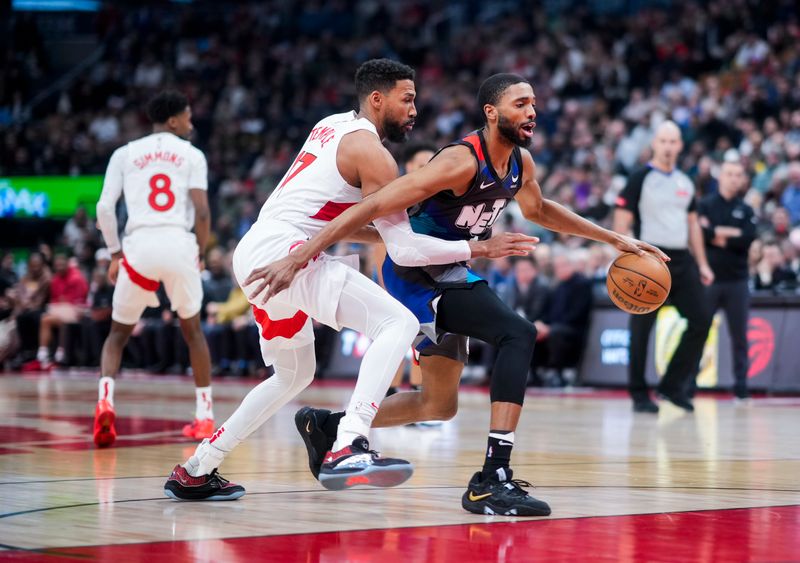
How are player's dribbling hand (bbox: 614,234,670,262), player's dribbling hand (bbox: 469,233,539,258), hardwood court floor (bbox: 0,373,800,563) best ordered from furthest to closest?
player's dribbling hand (bbox: 614,234,670,262)
player's dribbling hand (bbox: 469,233,539,258)
hardwood court floor (bbox: 0,373,800,563)

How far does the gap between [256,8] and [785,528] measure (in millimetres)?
26515

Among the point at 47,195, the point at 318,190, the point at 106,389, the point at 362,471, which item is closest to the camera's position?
the point at 362,471

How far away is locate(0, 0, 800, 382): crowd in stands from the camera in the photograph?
53.7 feet

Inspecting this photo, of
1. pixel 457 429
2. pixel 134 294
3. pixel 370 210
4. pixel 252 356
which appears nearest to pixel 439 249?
pixel 370 210

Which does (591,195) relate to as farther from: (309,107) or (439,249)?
(439,249)

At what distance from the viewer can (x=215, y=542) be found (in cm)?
414

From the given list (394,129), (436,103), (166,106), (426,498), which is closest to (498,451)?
(426,498)

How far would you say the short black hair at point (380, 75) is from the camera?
17.5 feet

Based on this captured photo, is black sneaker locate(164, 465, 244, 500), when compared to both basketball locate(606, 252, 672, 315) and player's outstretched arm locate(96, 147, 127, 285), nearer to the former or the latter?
basketball locate(606, 252, 672, 315)

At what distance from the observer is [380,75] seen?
5.34 meters

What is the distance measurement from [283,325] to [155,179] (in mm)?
3290

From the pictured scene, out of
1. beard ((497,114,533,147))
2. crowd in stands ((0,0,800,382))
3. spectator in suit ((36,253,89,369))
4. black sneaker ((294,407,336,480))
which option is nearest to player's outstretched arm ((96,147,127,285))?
black sneaker ((294,407,336,480))

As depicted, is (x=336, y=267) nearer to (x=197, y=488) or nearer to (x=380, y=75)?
(x=380, y=75)

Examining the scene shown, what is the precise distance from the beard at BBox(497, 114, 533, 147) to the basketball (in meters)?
0.91
